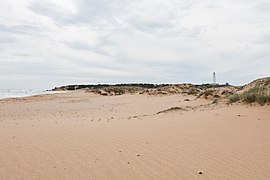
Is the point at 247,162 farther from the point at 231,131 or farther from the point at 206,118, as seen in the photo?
the point at 206,118

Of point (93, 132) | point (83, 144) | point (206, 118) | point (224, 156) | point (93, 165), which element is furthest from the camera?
point (206, 118)

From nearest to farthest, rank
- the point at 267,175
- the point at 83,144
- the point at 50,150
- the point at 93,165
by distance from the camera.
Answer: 1. the point at 267,175
2. the point at 93,165
3. the point at 50,150
4. the point at 83,144

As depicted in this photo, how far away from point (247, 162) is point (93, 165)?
228 centimetres

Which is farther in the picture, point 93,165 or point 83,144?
point 83,144

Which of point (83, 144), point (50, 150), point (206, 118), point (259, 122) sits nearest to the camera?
point (50, 150)

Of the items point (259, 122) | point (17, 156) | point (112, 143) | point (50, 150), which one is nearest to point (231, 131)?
point (259, 122)

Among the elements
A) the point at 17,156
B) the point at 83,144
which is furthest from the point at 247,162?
the point at 17,156

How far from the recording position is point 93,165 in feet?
14.5

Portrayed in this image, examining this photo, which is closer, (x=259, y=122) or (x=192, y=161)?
(x=192, y=161)

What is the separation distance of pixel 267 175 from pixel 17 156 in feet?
12.6

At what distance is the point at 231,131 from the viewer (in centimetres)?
676

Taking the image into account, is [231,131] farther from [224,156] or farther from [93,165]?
[93,165]

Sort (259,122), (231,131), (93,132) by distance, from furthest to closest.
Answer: (259,122) < (93,132) < (231,131)

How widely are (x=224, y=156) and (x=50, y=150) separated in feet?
9.88
